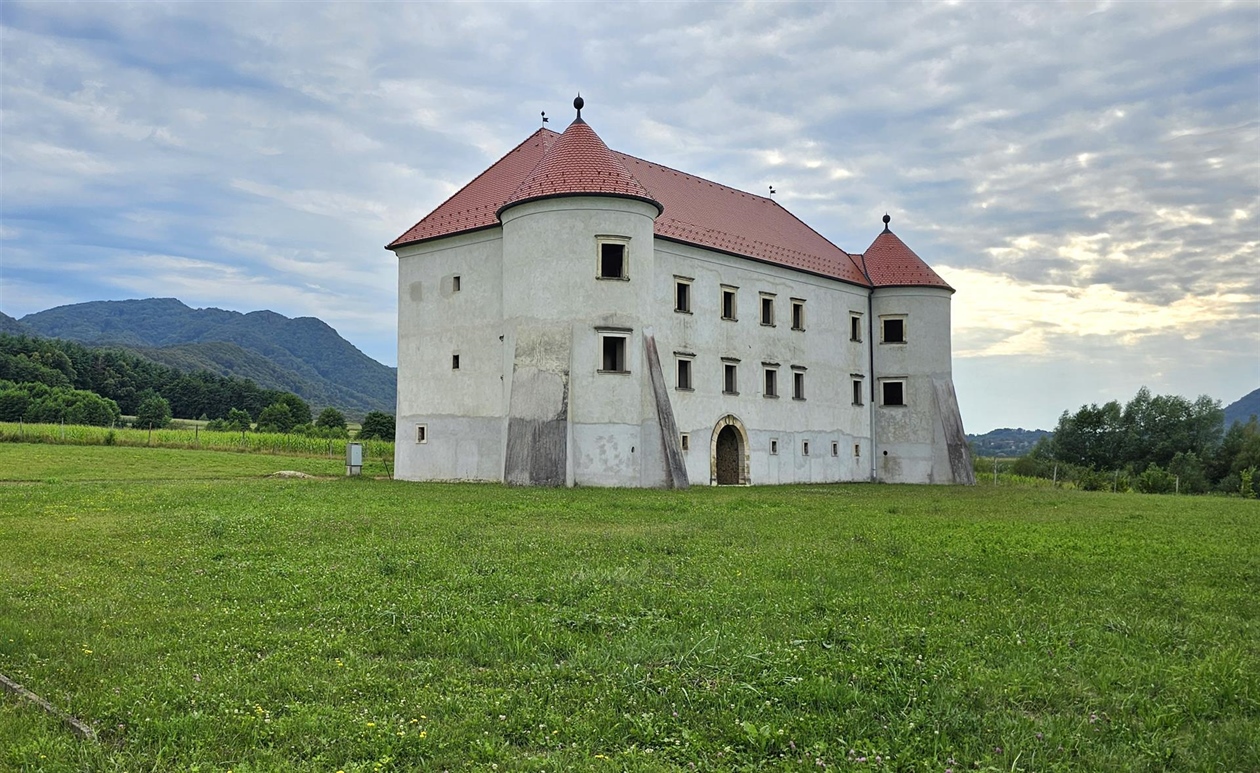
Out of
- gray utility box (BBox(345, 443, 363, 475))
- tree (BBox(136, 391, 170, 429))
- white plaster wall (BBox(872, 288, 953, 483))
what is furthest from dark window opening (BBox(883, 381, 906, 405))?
tree (BBox(136, 391, 170, 429))

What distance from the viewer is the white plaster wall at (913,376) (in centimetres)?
4428

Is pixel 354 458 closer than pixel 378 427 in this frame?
Yes

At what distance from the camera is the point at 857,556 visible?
42.2 feet

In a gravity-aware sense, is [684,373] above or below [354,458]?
above

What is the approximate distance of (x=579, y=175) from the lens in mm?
31094

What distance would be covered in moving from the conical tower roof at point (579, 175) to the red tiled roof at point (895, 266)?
59.5 ft

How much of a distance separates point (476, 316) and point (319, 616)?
26.2 m

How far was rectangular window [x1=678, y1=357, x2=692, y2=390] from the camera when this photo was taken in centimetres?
3497

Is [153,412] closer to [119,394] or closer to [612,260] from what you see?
[119,394]

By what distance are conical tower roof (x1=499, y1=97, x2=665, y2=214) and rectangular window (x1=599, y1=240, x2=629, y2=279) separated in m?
1.71

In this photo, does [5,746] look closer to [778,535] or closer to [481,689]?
[481,689]

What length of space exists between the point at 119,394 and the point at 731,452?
8738 cm

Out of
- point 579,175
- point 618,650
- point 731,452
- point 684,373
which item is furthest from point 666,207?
point 618,650

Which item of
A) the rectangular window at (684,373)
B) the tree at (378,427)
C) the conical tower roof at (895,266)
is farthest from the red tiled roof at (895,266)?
the tree at (378,427)
